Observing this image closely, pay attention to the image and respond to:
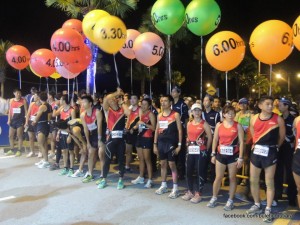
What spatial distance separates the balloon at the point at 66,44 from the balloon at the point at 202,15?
2451 mm

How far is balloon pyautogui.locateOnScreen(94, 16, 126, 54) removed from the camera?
21.5 ft

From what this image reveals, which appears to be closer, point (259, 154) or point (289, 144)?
point (259, 154)

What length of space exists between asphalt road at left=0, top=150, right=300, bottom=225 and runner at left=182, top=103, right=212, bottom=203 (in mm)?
382

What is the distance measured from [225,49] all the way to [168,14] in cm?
154

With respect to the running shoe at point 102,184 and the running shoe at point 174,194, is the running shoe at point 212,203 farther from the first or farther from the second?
the running shoe at point 102,184

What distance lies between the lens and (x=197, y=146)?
5195 mm

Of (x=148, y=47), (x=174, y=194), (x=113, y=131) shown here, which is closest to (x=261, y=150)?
(x=174, y=194)

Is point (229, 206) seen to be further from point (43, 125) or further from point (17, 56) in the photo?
point (17, 56)

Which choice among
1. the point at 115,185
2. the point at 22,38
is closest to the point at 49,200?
the point at 115,185

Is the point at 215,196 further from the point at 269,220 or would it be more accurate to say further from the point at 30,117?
the point at 30,117

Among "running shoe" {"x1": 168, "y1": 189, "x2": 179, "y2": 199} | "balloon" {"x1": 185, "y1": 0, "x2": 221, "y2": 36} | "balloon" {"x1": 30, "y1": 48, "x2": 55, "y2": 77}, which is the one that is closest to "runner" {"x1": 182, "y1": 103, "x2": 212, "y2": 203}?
"running shoe" {"x1": 168, "y1": 189, "x2": 179, "y2": 199}

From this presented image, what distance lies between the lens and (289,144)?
16.5ft

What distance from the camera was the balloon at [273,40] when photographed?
18.7ft

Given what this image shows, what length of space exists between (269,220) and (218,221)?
27.4 inches
